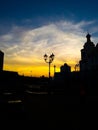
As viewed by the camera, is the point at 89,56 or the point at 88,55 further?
the point at 88,55

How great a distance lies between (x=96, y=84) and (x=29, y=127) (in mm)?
32748

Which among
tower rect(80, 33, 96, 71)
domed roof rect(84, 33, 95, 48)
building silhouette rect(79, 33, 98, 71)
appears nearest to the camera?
building silhouette rect(79, 33, 98, 71)

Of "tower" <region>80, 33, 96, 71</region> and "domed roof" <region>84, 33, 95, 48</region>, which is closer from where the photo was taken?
"tower" <region>80, 33, 96, 71</region>

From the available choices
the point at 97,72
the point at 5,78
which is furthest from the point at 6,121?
the point at 5,78

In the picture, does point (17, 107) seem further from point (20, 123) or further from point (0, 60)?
point (0, 60)

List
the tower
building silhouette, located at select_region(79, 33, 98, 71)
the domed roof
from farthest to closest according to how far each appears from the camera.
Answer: the domed roof, the tower, building silhouette, located at select_region(79, 33, 98, 71)

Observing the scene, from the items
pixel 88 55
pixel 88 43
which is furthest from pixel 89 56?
pixel 88 43

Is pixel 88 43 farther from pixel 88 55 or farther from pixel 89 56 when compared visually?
pixel 89 56

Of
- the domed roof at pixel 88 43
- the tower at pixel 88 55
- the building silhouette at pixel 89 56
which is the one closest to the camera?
the building silhouette at pixel 89 56

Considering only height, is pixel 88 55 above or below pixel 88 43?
below

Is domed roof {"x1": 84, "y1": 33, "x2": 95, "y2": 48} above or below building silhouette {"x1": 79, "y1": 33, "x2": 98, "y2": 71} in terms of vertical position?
above

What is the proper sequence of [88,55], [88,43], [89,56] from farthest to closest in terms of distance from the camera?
1. [88,43]
2. [88,55]
3. [89,56]

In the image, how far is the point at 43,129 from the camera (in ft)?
29.6

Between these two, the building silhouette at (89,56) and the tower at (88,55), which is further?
the tower at (88,55)
